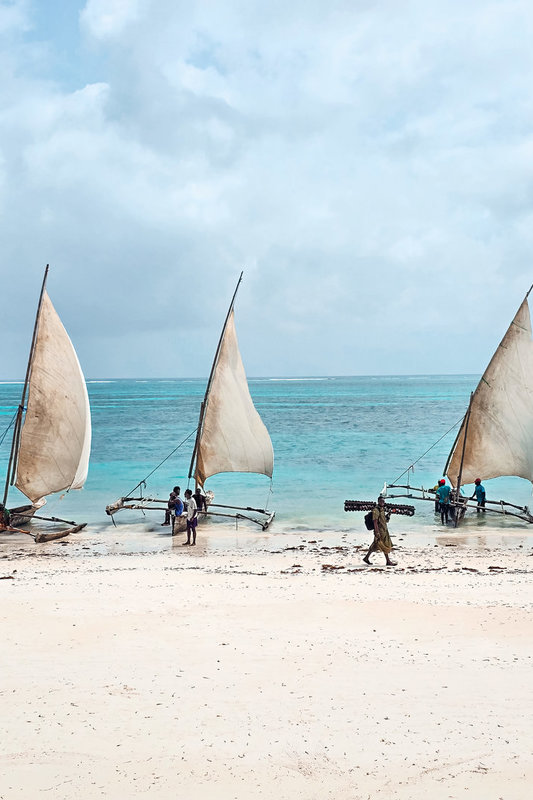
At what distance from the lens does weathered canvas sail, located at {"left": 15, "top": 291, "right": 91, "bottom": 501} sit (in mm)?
19734

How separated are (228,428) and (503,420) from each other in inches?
359

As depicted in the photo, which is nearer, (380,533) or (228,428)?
(380,533)

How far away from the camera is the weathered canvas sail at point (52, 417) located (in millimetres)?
19734

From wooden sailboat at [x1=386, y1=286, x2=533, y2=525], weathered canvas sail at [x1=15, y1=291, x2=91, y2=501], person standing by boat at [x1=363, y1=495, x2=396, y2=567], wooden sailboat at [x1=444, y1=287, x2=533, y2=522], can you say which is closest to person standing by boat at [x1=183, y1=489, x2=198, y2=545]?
weathered canvas sail at [x1=15, y1=291, x2=91, y2=501]

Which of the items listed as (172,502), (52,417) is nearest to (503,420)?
(172,502)

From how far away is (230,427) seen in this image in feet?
71.5

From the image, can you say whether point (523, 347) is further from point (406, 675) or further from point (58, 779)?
point (58, 779)

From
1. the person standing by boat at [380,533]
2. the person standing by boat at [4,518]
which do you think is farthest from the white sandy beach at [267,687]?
the person standing by boat at [4,518]

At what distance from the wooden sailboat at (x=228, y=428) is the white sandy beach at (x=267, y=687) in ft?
27.7

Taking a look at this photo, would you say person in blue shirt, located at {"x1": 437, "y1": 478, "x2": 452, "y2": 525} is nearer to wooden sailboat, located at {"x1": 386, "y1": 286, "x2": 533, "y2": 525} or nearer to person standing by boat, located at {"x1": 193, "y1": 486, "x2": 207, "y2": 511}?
wooden sailboat, located at {"x1": 386, "y1": 286, "x2": 533, "y2": 525}

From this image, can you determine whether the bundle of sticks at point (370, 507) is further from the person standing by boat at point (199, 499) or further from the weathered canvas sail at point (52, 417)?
the weathered canvas sail at point (52, 417)

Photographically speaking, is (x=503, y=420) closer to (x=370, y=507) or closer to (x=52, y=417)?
(x=370, y=507)

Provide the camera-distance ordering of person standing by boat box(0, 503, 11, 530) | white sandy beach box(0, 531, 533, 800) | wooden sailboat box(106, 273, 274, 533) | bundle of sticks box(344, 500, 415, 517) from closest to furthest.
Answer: white sandy beach box(0, 531, 533, 800)
bundle of sticks box(344, 500, 415, 517)
person standing by boat box(0, 503, 11, 530)
wooden sailboat box(106, 273, 274, 533)

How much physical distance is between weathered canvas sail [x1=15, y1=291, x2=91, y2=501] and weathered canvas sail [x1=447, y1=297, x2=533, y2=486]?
12.4 meters
